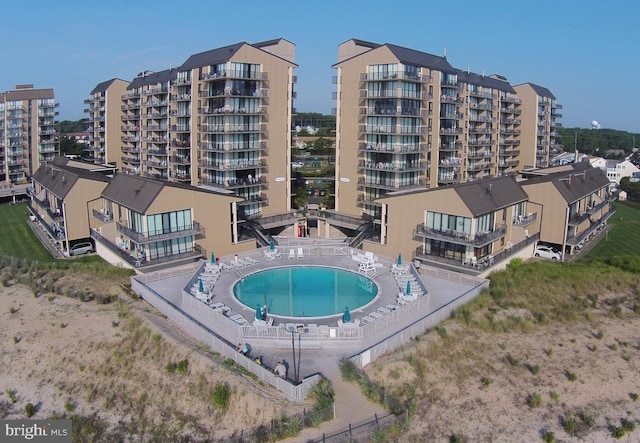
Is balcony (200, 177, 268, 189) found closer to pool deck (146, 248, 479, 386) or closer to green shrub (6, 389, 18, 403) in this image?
pool deck (146, 248, 479, 386)

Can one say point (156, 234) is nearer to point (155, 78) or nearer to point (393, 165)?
point (393, 165)

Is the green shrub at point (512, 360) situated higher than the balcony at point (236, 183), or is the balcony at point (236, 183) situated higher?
the balcony at point (236, 183)

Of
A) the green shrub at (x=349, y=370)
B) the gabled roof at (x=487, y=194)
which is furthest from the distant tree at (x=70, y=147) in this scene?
the green shrub at (x=349, y=370)

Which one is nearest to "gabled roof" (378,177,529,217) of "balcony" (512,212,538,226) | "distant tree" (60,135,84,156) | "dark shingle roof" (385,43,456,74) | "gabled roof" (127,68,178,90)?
"balcony" (512,212,538,226)

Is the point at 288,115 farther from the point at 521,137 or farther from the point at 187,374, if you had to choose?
the point at 521,137

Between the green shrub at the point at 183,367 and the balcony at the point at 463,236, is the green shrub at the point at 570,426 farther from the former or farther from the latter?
the green shrub at the point at 183,367

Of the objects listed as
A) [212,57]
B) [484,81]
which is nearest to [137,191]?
[212,57]
